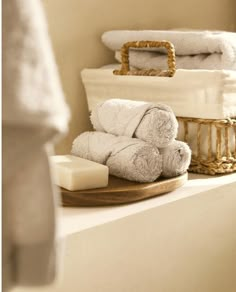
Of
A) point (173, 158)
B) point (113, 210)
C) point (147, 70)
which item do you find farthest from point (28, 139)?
point (147, 70)

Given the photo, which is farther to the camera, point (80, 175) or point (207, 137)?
point (207, 137)

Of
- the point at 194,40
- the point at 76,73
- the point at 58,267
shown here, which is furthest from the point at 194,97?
the point at 58,267

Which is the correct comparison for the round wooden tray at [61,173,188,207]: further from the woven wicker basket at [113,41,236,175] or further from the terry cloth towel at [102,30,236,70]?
the terry cloth towel at [102,30,236,70]

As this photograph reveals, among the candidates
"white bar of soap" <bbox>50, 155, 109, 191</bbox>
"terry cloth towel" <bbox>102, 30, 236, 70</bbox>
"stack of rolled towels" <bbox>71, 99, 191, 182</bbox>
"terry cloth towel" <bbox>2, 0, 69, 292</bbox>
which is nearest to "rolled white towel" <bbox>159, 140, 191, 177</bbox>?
"stack of rolled towels" <bbox>71, 99, 191, 182</bbox>

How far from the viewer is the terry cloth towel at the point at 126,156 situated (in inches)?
34.9

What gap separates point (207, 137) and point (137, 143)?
0.26 meters

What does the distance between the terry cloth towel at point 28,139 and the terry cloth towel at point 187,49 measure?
782 mm

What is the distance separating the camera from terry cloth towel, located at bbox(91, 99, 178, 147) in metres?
0.91

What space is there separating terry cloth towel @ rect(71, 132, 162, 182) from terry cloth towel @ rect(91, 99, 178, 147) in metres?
0.02

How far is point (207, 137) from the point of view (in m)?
1.10

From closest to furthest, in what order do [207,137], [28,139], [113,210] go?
[28,139] < [113,210] < [207,137]

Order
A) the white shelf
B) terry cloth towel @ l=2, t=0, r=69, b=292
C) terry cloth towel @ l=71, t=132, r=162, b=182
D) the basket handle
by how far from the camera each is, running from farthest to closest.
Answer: the basket handle → terry cloth towel @ l=71, t=132, r=162, b=182 → the white shelf → terry cloth towel @ l=2, t=0, r=69, b=292

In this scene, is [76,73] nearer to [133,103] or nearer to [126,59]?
[126,59]

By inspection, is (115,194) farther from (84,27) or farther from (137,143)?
(84,27)
